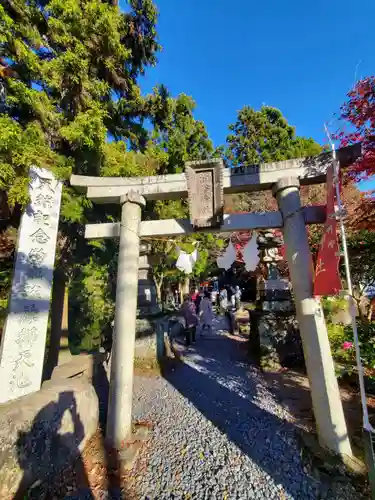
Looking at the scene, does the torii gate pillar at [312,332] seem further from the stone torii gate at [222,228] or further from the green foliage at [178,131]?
the green foliage at [178,131]

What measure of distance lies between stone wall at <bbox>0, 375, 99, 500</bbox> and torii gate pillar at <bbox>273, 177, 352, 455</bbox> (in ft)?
10.7

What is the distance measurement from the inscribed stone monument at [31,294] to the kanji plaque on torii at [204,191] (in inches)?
92.4

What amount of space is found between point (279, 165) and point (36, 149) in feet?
13.6

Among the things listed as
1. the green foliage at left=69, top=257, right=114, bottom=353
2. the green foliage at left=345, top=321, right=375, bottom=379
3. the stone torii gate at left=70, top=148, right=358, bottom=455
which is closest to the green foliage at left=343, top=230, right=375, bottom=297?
the green foliage at left=345, top=321, right=375, bottom=379

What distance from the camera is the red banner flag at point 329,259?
8.95 feet

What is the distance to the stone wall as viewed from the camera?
2.33m

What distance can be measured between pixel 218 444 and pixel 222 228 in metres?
3.18

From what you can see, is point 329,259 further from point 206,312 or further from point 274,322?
point 206,312

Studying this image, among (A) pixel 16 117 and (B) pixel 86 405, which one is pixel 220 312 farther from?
(A) pixel 16 117

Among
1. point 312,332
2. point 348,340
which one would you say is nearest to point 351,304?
point 312,332

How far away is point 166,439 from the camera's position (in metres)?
3.43

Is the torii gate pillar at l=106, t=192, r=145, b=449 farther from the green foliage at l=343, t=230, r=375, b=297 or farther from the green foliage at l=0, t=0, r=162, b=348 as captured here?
the green foliage at l=343, t=230, r=375, b=297

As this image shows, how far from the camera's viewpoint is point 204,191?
11.9ft

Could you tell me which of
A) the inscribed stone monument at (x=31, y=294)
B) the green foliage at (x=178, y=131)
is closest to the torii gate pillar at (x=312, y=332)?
the inscribed stone monument at (x=31, y=294)
